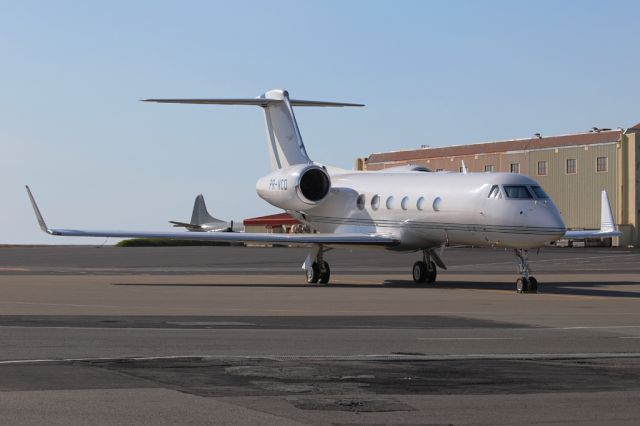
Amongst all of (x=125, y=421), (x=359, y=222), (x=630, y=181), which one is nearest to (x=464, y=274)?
(x=359, y=222)

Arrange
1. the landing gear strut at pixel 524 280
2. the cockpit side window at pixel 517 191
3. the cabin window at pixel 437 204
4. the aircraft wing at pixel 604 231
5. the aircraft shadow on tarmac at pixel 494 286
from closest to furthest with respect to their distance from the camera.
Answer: the landing gear strut at pixel 524 280
the aircraft shadow on tarmac at pixel 494 286
the cockpit side window at pixel 517 191
the cabin window at pixel 437 204
the aircraft wing at pixel 604 231

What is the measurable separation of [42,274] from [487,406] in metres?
28.7

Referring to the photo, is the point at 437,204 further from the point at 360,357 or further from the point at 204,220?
the point at 204,220

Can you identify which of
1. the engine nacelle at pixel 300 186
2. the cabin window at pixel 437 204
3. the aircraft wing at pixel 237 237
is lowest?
the aircraft wing at pixel 237 237

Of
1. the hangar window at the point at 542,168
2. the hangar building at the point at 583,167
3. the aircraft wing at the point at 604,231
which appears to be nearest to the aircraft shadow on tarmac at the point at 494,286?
the aircraft wing at the point at 604,231

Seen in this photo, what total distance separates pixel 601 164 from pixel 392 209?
43497mm

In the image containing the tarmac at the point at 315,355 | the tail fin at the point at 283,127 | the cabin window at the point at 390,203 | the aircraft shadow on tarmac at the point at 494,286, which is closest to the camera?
the tarmac at the point at 315,355

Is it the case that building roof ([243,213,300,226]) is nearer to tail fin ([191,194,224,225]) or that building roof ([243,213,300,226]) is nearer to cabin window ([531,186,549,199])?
tail fin ([191,194,224,225])

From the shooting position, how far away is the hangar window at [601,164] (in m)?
72.6

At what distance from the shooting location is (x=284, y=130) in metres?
37.5

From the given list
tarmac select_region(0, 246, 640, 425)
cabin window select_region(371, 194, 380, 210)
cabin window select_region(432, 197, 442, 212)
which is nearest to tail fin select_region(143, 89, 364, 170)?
cabin window select_region(371, 194, 380, 210)

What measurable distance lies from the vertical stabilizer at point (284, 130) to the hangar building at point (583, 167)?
38317 mm

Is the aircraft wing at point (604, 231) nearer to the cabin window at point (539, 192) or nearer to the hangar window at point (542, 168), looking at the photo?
the cabin window at point (539, 192)

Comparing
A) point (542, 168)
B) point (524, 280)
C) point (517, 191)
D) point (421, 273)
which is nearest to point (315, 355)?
point (524, 280)
